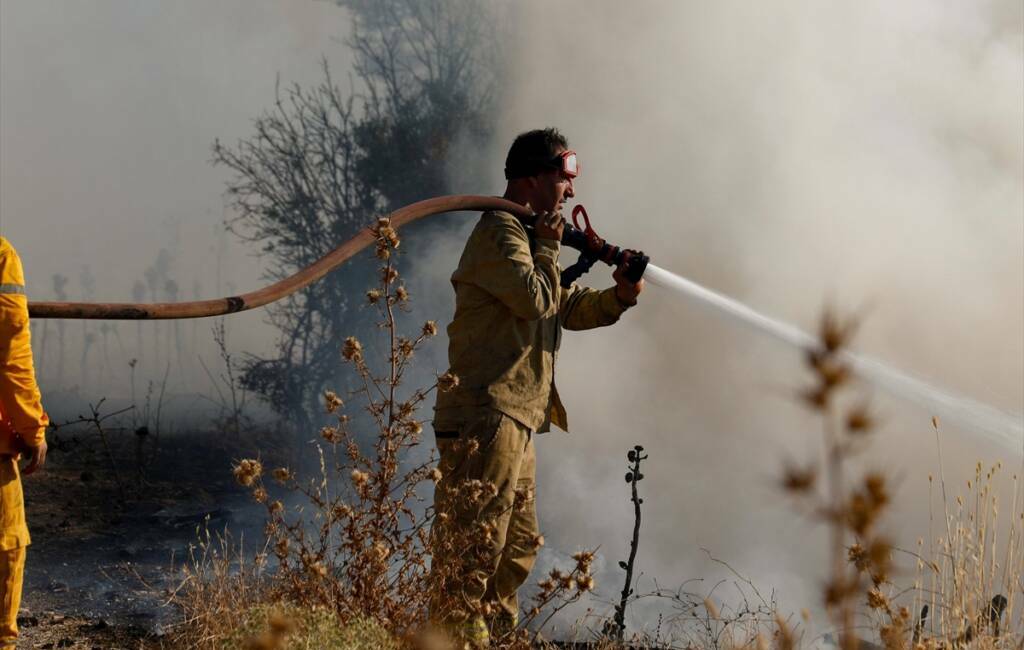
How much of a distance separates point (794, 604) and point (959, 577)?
143 inches

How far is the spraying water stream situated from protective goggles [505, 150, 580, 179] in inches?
21.4

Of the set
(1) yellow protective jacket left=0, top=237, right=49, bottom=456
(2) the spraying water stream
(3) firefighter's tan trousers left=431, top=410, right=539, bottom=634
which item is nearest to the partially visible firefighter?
(1) yellow protective jacket left=0, top=237, right=49, bottom=456

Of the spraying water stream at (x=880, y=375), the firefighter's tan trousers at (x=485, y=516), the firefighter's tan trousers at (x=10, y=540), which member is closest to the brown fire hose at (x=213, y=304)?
the firefighter's tan trousers at (x=10, y=540)

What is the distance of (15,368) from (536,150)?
192 cm

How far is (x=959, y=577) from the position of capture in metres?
3.49

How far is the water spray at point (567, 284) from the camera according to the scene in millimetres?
2998

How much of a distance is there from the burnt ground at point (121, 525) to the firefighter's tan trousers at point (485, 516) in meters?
1.45

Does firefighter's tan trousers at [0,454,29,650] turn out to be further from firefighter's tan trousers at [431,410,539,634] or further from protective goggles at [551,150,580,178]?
protective goggles at [551,150,580,178]

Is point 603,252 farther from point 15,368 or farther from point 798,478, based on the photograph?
point 798,478

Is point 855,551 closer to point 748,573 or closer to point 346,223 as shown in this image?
point 748,573

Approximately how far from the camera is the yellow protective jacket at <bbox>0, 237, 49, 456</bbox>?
10.2ft

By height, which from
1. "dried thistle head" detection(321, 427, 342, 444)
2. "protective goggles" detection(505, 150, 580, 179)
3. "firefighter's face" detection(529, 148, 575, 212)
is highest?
"protective goggles" detection(505, 150, 580, 179)

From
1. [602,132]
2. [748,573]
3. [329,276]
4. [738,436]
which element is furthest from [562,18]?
[748,573]

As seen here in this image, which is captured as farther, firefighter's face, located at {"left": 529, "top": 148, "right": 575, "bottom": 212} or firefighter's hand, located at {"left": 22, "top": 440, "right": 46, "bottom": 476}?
firefighter's face, located at {"left": 529, "top": 148, "right": 575, "bottom": 212}
